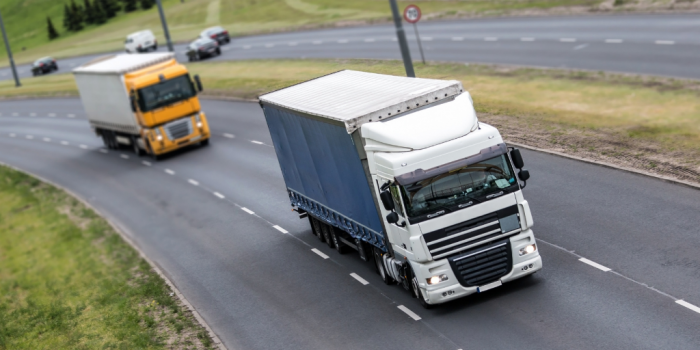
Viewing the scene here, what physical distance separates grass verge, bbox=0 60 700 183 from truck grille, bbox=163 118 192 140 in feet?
26.1

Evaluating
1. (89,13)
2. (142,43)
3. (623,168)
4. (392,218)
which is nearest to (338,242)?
(392,218)

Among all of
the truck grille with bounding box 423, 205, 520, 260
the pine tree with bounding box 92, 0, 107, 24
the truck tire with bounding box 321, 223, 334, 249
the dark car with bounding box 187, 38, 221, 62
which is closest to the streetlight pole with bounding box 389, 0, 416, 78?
the truck tire with bounding box 321, 223, 334, 249

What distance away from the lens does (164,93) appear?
3516 cm

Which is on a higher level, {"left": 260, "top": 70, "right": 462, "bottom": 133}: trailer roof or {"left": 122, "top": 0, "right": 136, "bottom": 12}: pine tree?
{"left": 122, "top": 0, "right": 136, "bottom": 12}: pine tree

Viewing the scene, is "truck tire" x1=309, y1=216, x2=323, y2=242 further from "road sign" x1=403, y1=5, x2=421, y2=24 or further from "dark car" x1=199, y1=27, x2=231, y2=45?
"dark car" x1=199, y1=27, x2=231, y2=45

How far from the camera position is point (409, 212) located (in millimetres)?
14188

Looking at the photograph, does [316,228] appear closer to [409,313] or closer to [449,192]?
[409,313]

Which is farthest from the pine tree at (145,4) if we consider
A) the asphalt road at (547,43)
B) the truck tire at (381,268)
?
the truck tire at (381,268)

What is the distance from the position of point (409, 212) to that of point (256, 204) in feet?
39.7

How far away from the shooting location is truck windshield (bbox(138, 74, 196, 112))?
35000 mm

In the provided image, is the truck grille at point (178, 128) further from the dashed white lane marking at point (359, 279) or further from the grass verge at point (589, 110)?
the dashed white lane marking at point (359, 279)

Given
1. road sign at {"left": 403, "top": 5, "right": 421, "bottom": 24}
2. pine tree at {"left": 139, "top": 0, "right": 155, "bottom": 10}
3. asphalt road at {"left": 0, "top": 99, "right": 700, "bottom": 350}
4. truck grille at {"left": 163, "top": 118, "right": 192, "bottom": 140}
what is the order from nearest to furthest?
asphalt road at {"left": 0, "top": 99, "right": 700, "bottom": 350}
road sign at {"left": 403, "top": 5, "right": 421, "bottom": 24}
truck grille at {"left": 163, "top": 118, "right": 192, "bottom": 140}
pine tree at {"left": 139, "top": 0, "right": 155, "bottom": 10}

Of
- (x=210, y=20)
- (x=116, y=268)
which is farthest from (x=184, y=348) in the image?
(x=210, y=20)

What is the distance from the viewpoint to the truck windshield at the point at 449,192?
14117 mm
